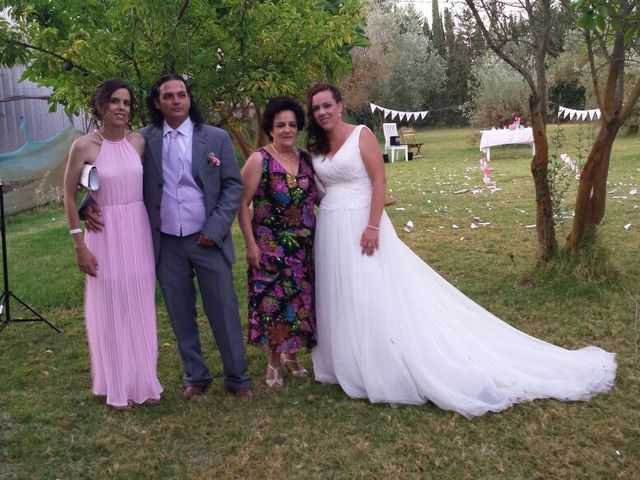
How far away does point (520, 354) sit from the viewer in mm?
4023

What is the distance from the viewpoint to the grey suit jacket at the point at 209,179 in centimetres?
364

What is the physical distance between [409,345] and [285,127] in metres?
1.46

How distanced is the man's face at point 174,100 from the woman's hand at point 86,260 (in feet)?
2.84

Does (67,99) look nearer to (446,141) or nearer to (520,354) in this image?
(520,354)

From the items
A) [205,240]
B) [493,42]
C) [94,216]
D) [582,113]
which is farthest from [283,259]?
[582,113]

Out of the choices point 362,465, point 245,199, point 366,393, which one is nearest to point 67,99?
point 245,199

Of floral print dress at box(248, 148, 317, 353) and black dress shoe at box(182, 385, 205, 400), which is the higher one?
floral print dress at box(248, 148, 317, 353)

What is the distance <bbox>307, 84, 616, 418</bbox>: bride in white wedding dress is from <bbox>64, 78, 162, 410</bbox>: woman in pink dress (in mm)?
1043

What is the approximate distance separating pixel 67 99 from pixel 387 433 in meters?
3.56

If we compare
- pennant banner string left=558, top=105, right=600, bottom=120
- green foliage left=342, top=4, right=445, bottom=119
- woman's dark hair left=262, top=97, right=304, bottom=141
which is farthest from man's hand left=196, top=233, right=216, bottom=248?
green foliage left=342, top=4, right=445, bottom=119

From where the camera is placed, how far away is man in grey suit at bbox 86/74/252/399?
143 inches

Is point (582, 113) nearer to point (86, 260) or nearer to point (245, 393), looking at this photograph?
point (245, 393)

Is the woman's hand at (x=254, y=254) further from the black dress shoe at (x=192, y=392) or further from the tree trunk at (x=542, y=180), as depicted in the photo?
the tree trunk at (x=542, y=180)

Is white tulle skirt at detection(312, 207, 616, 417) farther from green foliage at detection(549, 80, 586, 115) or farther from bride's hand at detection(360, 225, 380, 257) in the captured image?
green foliage at detection(549, 80, 586, 115)
